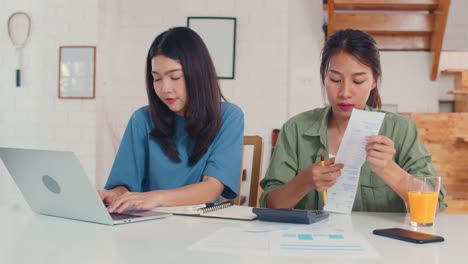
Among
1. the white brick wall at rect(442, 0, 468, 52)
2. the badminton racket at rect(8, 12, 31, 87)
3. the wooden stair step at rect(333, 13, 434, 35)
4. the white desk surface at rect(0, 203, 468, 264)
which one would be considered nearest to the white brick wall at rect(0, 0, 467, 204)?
the badminton racket at rect(8, 12, 31, 87)

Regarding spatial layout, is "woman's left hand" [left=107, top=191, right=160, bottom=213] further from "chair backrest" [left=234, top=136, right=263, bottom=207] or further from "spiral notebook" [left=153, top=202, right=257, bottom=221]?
"chair backrest" [left=234, top=136, right=263, bottom=207]

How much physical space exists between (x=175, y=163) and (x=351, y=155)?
2.01ft

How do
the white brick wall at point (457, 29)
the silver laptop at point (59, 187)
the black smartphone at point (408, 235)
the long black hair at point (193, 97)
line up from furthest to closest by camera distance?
the white brick wall at point (457, 29)
the long black hair at point (193, 97)
the silver laptop at point (59, 187)
the black smartphone at point (408, 235)

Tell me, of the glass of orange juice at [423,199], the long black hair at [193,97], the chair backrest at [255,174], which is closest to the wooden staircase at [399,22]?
the chair backrest at [255,174]

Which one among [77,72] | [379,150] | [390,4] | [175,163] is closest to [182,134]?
[175,163]

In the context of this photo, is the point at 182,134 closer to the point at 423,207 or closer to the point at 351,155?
the point at 351,155

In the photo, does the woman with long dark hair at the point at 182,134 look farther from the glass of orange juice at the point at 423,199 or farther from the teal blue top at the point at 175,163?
the glass of orange juice at the point at 423,199

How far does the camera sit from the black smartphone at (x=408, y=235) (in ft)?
3.58

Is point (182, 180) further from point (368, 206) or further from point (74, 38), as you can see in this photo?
point (74, 38)

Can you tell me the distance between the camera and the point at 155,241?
109cm

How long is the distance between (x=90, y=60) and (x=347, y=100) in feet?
7.98

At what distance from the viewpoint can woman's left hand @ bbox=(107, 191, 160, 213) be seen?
4.60ft

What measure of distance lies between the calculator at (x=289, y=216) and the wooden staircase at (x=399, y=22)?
119 inches

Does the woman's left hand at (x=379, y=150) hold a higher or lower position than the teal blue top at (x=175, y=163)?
higher
